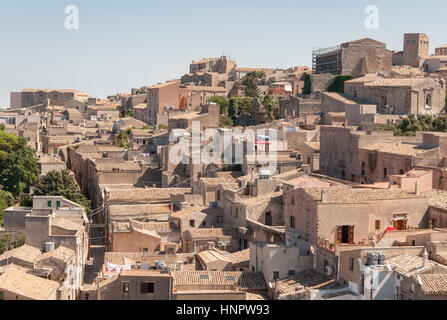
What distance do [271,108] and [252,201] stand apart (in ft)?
76.4

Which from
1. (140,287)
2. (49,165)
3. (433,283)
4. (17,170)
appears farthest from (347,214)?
(49,165)

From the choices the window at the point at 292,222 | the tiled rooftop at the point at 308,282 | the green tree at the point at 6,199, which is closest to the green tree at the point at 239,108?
the green tree at the point at 6,199

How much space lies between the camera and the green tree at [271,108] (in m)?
46.6

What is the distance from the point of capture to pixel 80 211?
28453 millimetres

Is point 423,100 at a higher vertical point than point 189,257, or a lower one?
higher

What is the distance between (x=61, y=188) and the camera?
3281cm

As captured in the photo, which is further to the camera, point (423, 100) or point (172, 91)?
point (172, 91)

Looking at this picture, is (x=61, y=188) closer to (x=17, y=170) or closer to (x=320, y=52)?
(x=17, y=170)

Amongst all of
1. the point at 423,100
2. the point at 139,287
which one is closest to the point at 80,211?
the point at 139,287

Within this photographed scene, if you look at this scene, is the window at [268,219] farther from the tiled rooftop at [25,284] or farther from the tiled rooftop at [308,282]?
the tiled rooftop at [25,284]

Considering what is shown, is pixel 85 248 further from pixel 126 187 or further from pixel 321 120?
pixel 321 120

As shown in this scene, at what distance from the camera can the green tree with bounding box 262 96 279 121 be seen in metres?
46.6
